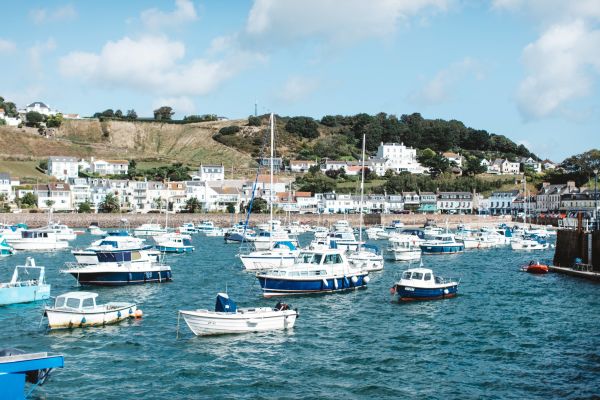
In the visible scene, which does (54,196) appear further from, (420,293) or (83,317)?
(83,317)

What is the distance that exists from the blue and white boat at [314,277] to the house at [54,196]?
109m

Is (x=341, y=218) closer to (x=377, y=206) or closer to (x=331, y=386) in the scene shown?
(x=377, y=206)

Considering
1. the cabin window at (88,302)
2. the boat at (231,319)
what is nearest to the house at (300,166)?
the cabin window at (88,302)

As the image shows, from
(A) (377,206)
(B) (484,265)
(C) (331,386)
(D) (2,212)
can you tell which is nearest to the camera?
(C) (331,386)

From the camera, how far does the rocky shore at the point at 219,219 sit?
121m

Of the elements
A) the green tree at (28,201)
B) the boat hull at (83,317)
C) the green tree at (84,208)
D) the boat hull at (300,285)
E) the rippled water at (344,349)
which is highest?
the green tree at (28,201)

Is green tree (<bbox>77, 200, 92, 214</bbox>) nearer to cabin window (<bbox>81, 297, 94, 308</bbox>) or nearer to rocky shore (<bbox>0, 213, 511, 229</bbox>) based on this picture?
rocky shore (<bbox>0, 213, 511, 229</bbox>)

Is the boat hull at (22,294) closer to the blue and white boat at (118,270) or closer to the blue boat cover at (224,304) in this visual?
the blue and white boat at (118,270)

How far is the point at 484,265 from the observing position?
65.4m

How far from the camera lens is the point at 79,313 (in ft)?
103

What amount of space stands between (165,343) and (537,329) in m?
19.4

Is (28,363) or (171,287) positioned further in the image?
(171,287)

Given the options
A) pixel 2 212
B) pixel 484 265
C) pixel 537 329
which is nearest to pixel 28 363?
pixel 537 329

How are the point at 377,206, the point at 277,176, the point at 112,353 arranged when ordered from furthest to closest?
the point at 277,176 < the point at 377,206 < the point at 112,353
